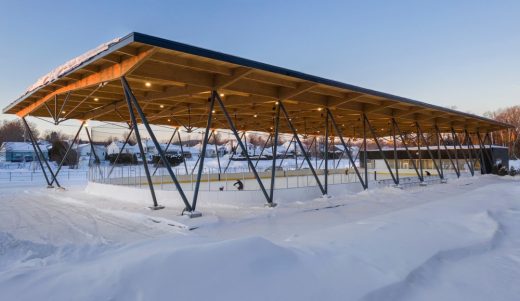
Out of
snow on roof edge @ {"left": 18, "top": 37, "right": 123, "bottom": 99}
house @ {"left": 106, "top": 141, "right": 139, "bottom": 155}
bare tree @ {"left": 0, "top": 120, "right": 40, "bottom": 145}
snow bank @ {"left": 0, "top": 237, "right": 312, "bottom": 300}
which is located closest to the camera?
snow bank @ {"left": 0, "top": 237, "right": 312, "bottom": 300}

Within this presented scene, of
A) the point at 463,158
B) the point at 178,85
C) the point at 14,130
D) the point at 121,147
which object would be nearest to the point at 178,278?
the point at 178,85

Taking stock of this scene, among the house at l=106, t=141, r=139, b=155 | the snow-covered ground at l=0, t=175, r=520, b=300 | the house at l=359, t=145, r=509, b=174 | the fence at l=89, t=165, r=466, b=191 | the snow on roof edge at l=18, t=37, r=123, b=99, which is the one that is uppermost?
the snow on roof edge at l=18, t=37, r=123, b=99

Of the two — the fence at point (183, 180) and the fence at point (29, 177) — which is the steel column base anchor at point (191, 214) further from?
the fence at point (29, 177)

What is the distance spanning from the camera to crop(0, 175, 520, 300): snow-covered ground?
3.51 meters

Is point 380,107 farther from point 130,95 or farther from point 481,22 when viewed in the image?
point 481,22

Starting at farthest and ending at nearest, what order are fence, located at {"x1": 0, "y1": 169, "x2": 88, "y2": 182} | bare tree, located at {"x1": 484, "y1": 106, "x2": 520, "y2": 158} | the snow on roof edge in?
bare tree, located at {"x1": 484, "y1": 106, "x2": 520, "y2": 158}
fence, located at {"x1": 0, "y1": 169, "x2": 88, "y2": 182}
the snow on roof edge

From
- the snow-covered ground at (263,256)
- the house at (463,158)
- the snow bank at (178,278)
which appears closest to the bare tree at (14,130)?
the house at (463,158)

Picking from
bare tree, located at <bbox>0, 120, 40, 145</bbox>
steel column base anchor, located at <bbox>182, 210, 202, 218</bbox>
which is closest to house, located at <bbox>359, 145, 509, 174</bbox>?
steel column base anchor, located at <bbox>182, 210, 202, 218</bbox>

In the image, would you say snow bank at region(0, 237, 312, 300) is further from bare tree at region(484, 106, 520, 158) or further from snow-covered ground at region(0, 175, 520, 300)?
bare tree at region(484, 106, 520, 158)

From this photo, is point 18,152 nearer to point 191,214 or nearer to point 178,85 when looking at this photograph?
point 178,85

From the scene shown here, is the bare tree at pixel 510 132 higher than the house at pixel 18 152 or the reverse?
higher

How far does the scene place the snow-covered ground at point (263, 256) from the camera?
138 inches

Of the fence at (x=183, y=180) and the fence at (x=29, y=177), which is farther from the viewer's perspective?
the fence at (x=29, y=177)

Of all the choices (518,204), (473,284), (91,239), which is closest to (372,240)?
(473,284)
